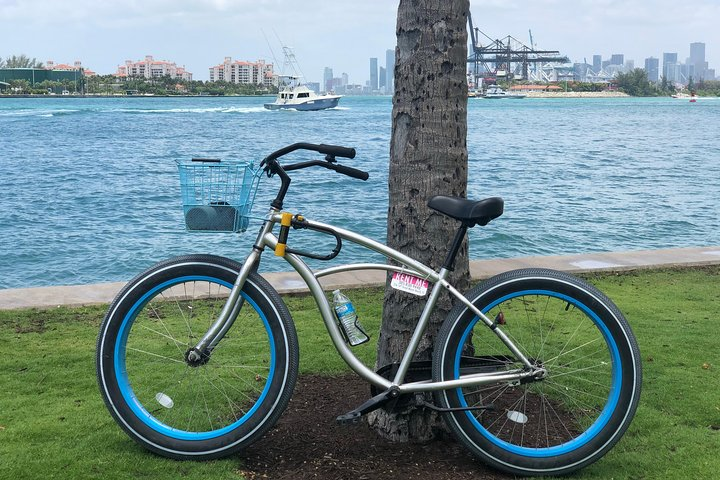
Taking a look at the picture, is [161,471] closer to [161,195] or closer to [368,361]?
[368,361]

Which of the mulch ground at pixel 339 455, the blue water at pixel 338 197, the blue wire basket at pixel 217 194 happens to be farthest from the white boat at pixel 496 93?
the blue wire basket at pixel 217 194

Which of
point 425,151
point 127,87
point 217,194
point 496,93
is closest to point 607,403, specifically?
point 425,151

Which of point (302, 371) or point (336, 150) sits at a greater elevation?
point (336, 150)

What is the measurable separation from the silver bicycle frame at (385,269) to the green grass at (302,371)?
0.56 m

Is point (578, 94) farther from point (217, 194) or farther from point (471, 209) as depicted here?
point (217, 194)

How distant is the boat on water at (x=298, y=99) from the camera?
9275 centimetres

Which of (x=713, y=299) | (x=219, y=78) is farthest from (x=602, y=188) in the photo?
(x=219, y=78)

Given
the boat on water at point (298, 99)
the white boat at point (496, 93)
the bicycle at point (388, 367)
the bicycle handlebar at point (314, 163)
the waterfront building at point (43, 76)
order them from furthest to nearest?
the white boat at point (496, 93)
the waterfront building at point (43, 76)
the boat on water at point (298, 99)
the bicycle at point (388, 367)
the bicycle handlebar at point (314, 163)

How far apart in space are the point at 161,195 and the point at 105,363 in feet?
69.6

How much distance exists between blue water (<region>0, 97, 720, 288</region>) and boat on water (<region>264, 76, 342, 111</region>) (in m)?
40.3

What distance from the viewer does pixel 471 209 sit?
317 cm

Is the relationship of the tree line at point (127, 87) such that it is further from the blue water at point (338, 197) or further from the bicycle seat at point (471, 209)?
the bicycle seat at point (471, 209)

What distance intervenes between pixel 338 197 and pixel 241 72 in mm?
171010

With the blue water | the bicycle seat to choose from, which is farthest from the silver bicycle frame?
the blue water
